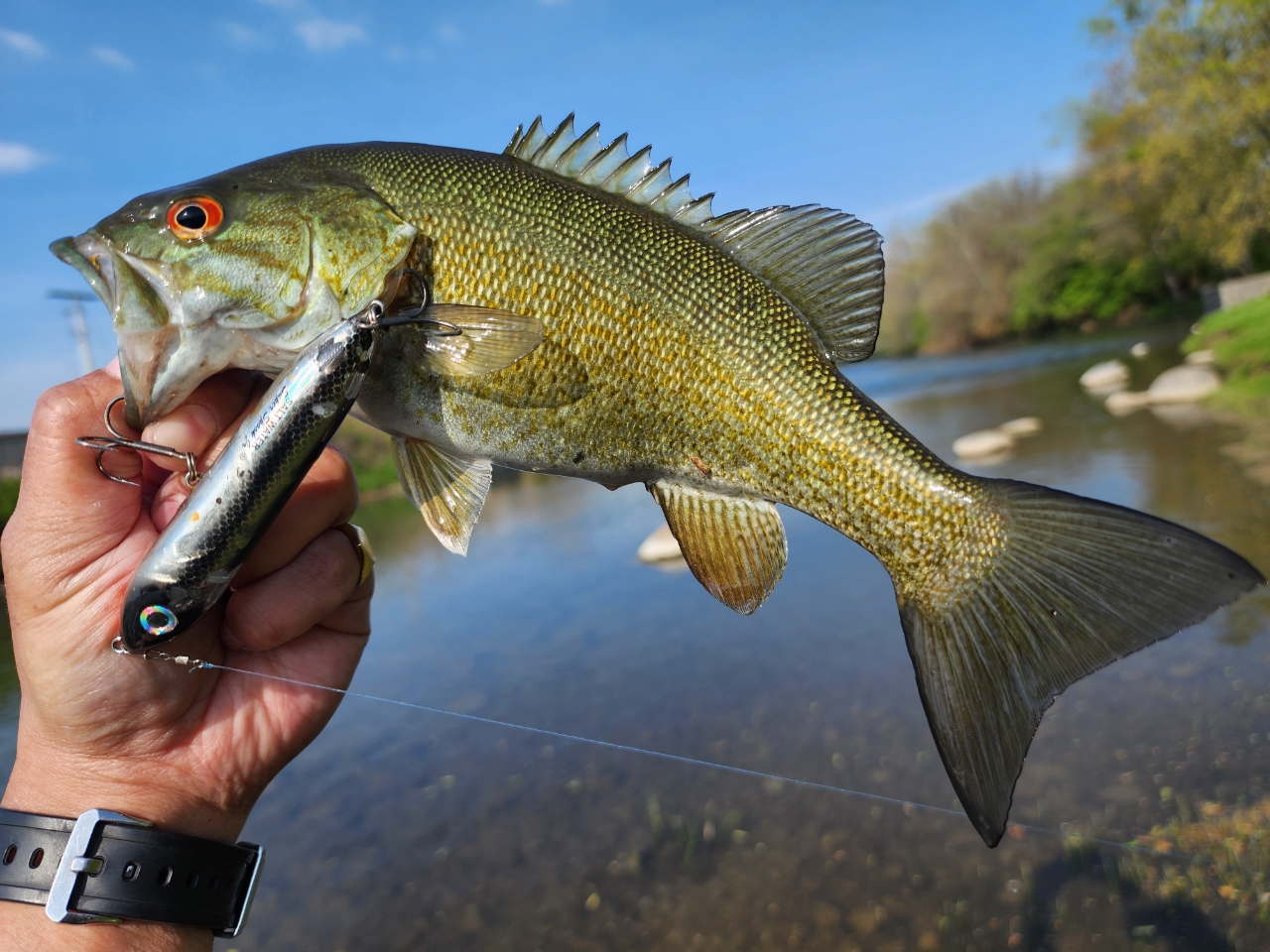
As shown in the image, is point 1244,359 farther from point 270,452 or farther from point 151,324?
point 151,324

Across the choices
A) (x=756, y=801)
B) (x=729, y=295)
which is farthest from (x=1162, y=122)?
(x=729, y=295)

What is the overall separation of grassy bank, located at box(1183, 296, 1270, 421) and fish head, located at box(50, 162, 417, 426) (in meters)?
15.4

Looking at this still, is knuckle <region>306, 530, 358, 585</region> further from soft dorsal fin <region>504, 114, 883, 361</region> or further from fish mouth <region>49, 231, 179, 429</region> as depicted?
soft dorsal fin <region>504, 114, 883, 361</region>

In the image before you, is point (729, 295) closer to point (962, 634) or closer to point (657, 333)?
point (657, 333)

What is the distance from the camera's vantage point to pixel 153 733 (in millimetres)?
1996

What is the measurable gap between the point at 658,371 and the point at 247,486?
912mm

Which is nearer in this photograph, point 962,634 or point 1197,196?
point 962,634

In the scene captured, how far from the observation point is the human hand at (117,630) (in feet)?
5.69

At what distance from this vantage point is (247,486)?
154cm

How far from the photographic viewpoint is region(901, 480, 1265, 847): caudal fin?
4.94ft

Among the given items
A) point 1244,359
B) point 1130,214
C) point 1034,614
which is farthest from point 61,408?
point 1130,214

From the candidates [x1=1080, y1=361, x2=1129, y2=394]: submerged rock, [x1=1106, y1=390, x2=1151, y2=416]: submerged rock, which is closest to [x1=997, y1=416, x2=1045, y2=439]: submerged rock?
[x1=1106, y1=390, x2=1151, y2=416]: submerged rock

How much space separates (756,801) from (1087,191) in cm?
4160

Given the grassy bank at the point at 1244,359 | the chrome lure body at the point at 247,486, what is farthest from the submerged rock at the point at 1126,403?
the chrome lure body at the point at 247,486
